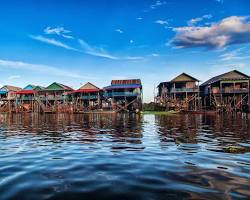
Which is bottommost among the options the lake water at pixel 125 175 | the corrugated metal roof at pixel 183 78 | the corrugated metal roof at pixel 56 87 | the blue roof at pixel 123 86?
the lake water at pixel 125 175

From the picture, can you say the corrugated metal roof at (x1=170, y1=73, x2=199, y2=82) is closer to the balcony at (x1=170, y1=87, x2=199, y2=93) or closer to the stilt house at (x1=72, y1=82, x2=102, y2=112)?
the balcony at (x1=170, y1=87, x2=199, y2=93)

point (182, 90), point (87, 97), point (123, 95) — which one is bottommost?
point (87, 97)

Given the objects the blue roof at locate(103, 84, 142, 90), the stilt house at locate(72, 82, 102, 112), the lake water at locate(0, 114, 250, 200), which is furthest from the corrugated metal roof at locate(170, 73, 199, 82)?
the lake water at locate(0, 114, 250, 200)

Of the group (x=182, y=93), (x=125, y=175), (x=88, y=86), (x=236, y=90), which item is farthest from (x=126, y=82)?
(x=125, y=175)

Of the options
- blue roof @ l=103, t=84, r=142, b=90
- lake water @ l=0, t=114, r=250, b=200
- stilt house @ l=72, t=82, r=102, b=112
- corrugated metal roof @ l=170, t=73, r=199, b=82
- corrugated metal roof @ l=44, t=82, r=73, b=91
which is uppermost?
corrugated metal roof @ l=170, t=73, r=199, b=82

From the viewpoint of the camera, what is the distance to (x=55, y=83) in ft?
212

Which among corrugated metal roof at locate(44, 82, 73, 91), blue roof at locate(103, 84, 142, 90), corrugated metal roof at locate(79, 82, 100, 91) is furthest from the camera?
corrugated metal roof at locate(44, 82, 73, 91)

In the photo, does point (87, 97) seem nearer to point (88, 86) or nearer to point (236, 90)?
point (88, 86)

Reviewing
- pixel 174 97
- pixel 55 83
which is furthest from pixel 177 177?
pixel 55 83

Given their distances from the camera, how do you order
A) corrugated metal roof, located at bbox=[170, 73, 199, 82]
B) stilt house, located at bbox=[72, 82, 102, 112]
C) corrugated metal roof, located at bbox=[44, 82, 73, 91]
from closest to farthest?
corrugated metal roof, located at bbox=[170, 73, 199, 82]
stilt house, located at bbox=[72, 82, 102, 112]
corrugated metal roof, located at bbox=[44, 82, 73, 91]

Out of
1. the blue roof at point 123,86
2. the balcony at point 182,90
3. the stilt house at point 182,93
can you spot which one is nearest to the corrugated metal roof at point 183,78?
the stilt house at point 182,93

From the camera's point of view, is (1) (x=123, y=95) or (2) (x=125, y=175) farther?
(1) (x=123, y=95)

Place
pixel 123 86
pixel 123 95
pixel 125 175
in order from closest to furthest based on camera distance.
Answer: pixel 125 175 → pixel 123 95 → pixel 123 86

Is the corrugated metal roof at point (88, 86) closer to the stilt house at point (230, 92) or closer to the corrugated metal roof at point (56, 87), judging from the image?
the corrugated metal roof at point (56, 87)
